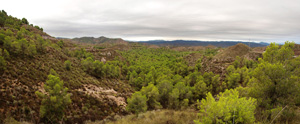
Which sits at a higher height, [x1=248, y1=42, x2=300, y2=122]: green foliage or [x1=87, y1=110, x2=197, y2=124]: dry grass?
[x1=248, y1=42, x2=300, y2=122]: green foliage

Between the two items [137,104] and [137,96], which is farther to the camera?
[137,96]

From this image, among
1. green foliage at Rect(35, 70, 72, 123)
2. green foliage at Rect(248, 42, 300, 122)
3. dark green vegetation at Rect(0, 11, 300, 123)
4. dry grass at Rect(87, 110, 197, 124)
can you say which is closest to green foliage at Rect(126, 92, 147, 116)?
dark green vegetation at Rect(0, 11, 300, 123)

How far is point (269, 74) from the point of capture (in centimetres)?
899

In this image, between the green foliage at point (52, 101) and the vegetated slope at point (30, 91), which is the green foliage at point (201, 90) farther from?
the green foliage at point (52, 101)

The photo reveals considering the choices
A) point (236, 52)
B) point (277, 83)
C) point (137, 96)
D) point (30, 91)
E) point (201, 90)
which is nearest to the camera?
point (277, 83)

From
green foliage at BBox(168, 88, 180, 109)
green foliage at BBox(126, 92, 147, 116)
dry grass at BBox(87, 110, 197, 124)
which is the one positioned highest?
dry grass at BBox(87, 110, 197, 124)

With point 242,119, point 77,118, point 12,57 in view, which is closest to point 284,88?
point 242,119

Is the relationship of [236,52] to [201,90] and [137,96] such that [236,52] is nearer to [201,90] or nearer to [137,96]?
[201,90]

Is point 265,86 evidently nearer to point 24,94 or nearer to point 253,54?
point 24,94

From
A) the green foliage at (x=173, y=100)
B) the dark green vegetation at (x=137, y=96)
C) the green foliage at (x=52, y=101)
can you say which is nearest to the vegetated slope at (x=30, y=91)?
the dark green vegetation at (x=137, y=96)

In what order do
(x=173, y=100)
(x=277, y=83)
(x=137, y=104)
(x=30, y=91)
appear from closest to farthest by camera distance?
(x=277, y=83), (x=30, y=91), (x=137, y=104), (x=173, y=100)

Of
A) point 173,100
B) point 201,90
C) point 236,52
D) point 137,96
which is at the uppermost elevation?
point 236,52

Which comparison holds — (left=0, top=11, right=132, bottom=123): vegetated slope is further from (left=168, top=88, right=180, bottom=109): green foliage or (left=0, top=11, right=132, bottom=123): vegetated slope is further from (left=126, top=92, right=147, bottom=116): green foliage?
(left=168, top=88, right=180, bottom=109): green foliage

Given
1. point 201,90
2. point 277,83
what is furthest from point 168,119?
point 201,90
